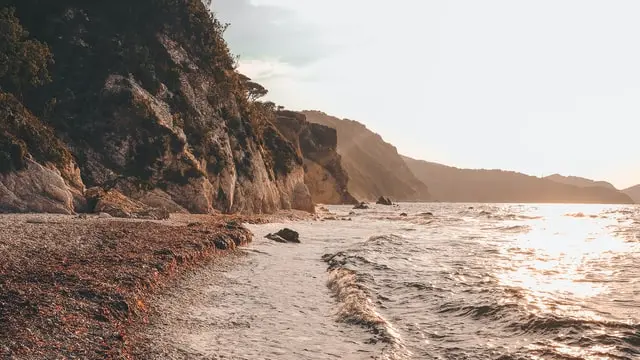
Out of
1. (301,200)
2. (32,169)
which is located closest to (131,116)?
(32,169)

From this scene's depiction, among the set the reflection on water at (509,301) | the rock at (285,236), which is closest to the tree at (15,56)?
the rock at (285,236)

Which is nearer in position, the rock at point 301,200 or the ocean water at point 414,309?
the ocean water at point 414,309

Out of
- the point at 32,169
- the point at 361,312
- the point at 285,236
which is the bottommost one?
the point at 361,312

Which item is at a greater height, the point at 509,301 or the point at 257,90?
the point at 257,90

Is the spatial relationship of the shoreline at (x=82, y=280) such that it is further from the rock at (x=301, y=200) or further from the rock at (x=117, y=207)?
the rock at (x=301, y=200)

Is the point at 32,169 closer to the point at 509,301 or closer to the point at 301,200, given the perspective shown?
the point at 509,301

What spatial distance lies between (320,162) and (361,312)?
99.4 m

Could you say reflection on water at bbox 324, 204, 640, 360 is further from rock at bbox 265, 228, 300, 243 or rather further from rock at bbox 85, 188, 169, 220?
rock at bbox 85, 188, 169, 220

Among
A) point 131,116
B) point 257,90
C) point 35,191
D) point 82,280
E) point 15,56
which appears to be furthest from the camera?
point 257,90

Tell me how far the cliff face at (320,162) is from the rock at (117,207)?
74333mm

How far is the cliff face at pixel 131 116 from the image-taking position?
23703mm

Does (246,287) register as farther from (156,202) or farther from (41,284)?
(156,202)

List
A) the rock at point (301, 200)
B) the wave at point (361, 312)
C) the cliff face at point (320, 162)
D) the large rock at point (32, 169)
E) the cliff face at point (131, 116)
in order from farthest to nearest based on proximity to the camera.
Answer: the cliff face at point (320, 162) < the rock at point (301, 200) < the cliff face at point (131, 116) < the large rock at point (32, 169) < the wave at point (361, 312)

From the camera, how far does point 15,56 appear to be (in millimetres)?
25859
